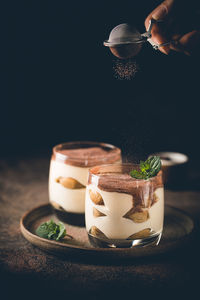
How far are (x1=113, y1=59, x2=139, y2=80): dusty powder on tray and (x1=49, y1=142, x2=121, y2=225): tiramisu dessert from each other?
24 centimetres

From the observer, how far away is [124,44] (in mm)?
1102

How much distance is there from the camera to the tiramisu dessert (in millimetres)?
1241

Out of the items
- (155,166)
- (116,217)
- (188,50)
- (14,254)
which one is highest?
(188,50)

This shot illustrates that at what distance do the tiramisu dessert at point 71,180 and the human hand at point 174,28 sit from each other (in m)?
0.36

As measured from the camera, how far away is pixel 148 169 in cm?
108

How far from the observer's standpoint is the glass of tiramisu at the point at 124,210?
3.38 ft

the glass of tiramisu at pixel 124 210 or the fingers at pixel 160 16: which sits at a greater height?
the fingers at pixel 160 16

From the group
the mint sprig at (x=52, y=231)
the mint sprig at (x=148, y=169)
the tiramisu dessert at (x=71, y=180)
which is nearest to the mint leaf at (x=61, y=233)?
the mint sprig at (x=52, y=231)

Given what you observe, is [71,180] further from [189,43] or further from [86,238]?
[189,43]

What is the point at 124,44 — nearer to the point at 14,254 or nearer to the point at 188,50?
the point at 188,50

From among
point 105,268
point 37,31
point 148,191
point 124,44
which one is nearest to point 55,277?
point 105,268

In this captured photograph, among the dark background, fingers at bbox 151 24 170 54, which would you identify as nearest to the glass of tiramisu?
fingers at bbox 151 24 170 54

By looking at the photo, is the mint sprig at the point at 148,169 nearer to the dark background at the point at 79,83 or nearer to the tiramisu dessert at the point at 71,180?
the tiramisu dessert at the point at 71,180

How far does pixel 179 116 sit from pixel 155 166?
1.39 metres
